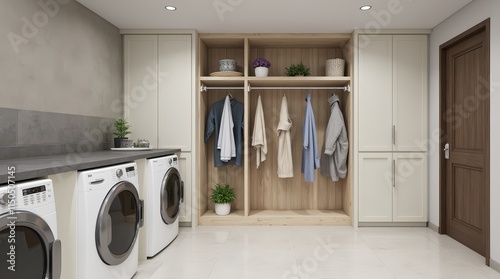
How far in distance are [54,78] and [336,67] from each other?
9.23 ft

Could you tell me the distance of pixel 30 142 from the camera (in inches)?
97.4

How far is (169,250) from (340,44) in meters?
3.01

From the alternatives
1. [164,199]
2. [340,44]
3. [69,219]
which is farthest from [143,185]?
[340,44]

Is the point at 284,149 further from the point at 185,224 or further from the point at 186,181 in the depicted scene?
the point at 185,224

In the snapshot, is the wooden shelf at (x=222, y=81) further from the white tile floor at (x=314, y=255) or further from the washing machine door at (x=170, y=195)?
the white tile floor at (x=314, y=255)

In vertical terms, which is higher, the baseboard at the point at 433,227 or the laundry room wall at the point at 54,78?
the laundry room wall at the point at 54,78

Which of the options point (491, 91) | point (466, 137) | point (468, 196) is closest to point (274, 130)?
point (466, 137)

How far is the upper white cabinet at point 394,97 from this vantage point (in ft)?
12.7

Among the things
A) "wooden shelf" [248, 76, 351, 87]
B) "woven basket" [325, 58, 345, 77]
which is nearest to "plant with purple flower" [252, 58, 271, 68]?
"wooden shelf" [248, 76, 351, 87]

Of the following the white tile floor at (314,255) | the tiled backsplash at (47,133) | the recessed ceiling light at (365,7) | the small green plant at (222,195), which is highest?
the recessed ceiling light at (365,7)

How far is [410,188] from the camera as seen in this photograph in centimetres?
388

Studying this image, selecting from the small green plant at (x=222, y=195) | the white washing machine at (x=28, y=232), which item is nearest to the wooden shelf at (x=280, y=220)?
the small green plant at (x=222, y=195)

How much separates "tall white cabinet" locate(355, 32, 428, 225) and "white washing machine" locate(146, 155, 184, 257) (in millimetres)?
1987

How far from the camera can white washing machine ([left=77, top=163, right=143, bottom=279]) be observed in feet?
6.25
